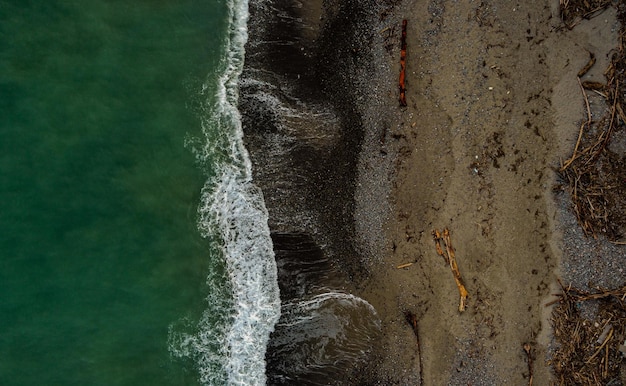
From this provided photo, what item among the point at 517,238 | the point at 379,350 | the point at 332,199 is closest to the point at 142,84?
the point at 332,199

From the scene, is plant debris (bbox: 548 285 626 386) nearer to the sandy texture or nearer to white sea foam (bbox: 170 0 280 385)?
the sandy texture

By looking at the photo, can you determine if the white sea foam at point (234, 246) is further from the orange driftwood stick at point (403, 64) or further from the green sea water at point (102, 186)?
the orange driftwood stick at point (403, 64)

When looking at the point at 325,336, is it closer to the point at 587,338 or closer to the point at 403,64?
the point at 587,338

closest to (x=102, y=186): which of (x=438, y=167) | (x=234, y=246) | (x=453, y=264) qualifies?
(x=234, y=246)

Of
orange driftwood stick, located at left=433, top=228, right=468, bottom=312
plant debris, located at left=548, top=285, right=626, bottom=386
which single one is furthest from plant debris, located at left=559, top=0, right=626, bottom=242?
orange driftwood stick, located at left=433, top=228, right=468, bottom=312

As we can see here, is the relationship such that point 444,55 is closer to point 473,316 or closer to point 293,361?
point 473,316

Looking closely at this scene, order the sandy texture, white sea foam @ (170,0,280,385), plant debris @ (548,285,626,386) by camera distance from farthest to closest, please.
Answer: white sea foam @ (170,0,280,385), plant debris @ (548,285,626,386), the sandy texture
